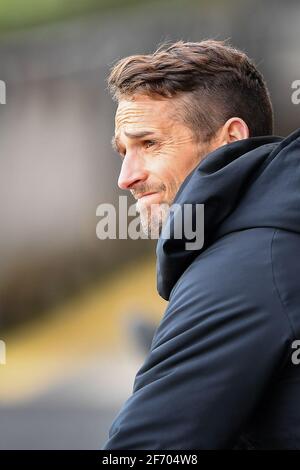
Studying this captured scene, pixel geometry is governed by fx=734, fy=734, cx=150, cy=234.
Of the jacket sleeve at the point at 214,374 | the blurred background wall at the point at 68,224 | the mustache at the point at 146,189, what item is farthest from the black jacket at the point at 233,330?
the blurred background wall at the point at 68,224

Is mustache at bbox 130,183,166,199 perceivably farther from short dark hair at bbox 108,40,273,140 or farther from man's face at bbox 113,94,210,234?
short dark hair at bbox 108,40,273,140

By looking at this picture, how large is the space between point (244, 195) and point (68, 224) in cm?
289

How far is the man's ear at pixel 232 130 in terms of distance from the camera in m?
1.36

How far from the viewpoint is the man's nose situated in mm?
1332

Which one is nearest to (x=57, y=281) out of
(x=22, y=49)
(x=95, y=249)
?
(x=95, y=249)

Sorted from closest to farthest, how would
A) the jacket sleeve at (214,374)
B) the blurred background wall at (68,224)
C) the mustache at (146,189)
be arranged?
the jacket sleeve at (214,374)
the mustache at (146,189)
the blurred background wall at (68,224)

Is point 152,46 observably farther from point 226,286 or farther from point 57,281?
point 226,286

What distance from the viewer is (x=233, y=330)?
0.93m

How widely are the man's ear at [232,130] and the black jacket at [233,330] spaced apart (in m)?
0.33

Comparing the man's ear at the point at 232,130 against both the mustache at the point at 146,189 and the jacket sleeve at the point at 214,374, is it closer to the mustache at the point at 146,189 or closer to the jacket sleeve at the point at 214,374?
the mustache at the point at 146,189

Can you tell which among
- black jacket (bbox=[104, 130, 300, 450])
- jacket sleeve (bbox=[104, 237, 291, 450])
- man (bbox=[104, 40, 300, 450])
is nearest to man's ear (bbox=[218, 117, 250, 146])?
man (bbox=[104, 40, 300, 450])

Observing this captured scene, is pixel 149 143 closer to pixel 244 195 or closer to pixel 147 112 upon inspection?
pixel 147 112

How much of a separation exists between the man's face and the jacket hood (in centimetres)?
26

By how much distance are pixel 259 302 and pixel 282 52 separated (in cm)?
282
